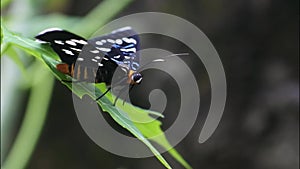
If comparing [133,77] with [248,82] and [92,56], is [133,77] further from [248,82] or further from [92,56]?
[248,82]

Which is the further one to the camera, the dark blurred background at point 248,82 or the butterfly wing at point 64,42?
the dark blurred background at point 248,82

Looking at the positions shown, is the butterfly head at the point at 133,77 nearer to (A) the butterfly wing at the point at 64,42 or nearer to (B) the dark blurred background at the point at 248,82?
(A) the butterfly wing at the point at 64,42

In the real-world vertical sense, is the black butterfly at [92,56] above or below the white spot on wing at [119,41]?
below

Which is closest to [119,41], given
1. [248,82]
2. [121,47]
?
[121,47]

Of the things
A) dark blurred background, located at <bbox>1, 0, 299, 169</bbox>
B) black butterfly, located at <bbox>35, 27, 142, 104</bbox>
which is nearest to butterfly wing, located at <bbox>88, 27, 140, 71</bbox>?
black butterfly, located at <bbox>35, 27, 142, 104</bbox>

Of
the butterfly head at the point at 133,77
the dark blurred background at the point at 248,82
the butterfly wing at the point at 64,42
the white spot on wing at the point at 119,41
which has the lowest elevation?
the butterfly wing at the point at 64,42

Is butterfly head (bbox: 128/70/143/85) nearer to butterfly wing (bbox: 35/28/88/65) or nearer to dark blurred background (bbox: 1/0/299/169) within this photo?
butterfly wing (bbox: 35/28/88/65)

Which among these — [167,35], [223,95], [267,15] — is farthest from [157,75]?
[267,15]

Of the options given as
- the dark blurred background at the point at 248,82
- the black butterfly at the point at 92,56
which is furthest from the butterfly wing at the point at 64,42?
the dark blurred background at the point at 248,82
